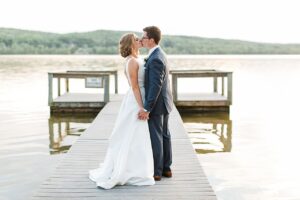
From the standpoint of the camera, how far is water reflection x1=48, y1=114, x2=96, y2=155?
1227 centimetres

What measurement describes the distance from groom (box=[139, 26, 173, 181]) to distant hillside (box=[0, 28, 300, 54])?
508ft

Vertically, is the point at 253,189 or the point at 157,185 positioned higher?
the point at 157,185

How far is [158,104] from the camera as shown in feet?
20.3

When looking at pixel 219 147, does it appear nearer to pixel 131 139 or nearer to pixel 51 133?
pixel 51 133

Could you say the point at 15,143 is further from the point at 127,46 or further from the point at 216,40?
the point at 216,40

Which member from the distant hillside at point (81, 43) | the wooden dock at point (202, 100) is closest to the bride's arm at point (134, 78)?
the wooden dock at point (202, 100)

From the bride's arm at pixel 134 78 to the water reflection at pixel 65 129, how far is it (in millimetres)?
5827

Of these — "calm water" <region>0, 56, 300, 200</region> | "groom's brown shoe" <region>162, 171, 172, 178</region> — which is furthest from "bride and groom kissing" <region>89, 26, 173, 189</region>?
"calm water" <region>0, 56, 300, 200</region>

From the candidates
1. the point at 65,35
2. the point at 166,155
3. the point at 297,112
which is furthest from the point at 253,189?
the point at 65,35

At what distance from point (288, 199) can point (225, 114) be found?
9.78 metres

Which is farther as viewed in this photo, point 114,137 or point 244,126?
point 244,126

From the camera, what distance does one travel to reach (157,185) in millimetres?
6188

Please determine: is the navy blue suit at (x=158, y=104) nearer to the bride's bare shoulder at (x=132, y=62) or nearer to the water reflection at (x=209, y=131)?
the bride's bare shoulder at (x=132, y=62)

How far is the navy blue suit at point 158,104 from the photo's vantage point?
5.98 metres
